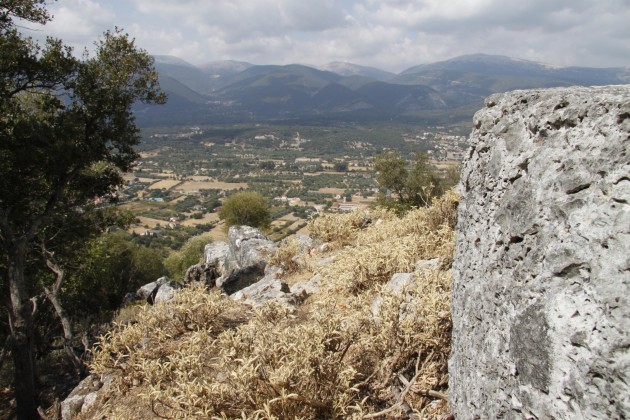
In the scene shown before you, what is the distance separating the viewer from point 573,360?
2066 millimetres

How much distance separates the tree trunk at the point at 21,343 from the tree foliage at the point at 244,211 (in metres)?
34.9

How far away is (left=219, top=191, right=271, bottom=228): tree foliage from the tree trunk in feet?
114

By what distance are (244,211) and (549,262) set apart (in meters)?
43.3

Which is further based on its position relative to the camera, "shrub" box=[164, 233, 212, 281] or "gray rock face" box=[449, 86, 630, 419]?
"shrub" box=[164, 233, 212, 281]

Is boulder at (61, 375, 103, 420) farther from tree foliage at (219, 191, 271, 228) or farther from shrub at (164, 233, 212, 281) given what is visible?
tree foliage at (219, 191, 271, 228)

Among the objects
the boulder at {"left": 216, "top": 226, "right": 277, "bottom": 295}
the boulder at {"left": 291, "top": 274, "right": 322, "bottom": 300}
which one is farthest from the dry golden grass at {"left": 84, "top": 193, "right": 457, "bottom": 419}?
the boulder at {"left": 216, "top": 226, "right": 277, "bottom": 295}

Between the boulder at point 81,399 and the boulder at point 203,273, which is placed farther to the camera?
the boulder at point 203,273

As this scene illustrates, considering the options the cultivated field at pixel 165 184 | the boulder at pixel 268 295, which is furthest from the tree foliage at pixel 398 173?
the cultivated field at pixel 165 184

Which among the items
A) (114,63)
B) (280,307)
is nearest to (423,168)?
(114,63)

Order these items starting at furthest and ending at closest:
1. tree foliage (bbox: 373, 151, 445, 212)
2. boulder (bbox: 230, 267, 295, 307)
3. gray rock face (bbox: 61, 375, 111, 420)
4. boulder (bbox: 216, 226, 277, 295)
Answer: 1. tree foliage (bbox: 373, 151, 445, 212)
2. boulder (bbox: 216, 226, 277, 295)
3. boulder (bbox: 230, 267, 295, 307)
4. gray rock face (bbox: 61, 375, 111, 420)

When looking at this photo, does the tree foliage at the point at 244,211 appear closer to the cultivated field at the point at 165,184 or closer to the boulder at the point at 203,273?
the boulder at the point at 203,273

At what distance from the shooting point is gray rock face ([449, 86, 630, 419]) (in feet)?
6.41

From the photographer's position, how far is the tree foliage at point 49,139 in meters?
9.27

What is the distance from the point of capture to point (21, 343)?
9055mm
